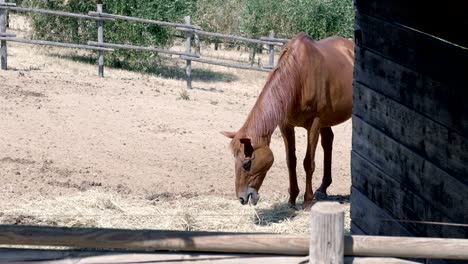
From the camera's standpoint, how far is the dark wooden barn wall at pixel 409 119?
4316mm

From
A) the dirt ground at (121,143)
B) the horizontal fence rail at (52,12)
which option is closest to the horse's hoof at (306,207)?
the dirt ground at (121,143)

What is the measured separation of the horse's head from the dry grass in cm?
25

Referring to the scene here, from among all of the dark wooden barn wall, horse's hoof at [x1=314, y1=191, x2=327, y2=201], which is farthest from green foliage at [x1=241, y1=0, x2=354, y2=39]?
the dark wooden barn wall

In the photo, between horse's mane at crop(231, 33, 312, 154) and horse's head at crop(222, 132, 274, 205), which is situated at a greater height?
horse's mane at crop(231, 33, 312, 154)

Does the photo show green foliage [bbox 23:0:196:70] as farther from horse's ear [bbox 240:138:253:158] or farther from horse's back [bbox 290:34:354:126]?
horse's ear [bbox 240:138:253:158]

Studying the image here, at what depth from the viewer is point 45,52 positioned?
19.9 meters

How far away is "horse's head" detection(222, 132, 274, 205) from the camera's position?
8.03 m

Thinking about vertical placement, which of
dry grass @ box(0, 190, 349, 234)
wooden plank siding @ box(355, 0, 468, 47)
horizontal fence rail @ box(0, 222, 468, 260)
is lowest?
dry grass @ box(0, 190, 349, 234)

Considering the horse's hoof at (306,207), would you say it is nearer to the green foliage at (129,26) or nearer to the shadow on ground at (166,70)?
the shadow on ground at (166,70)

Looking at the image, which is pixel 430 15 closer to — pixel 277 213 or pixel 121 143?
pixel 277 213

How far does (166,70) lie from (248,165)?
12.1m

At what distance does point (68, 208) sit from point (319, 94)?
270 cm

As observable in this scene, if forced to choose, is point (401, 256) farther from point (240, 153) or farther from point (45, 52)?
point (45, 52)

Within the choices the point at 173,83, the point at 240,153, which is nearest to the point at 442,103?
the point at 240,153
